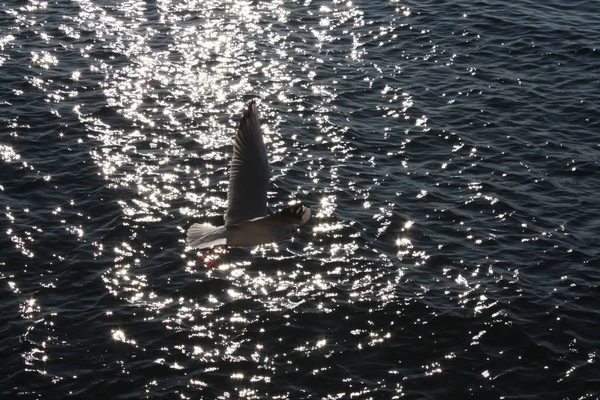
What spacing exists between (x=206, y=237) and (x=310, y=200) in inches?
291

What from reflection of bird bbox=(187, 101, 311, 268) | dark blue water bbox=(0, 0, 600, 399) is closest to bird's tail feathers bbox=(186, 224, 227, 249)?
reflection of bird bbox=(187, 101, 311, 268)

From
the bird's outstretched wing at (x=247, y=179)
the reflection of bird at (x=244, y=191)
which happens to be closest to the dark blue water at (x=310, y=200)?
the reflection of bird at (x=244, y=191)

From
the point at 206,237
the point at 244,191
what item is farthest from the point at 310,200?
the point at 206,237

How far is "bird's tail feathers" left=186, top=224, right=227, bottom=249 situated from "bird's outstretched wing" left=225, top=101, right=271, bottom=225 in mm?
258

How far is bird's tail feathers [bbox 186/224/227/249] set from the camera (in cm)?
1438

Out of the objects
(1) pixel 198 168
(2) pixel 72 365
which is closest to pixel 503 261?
(1) pixel 198 168

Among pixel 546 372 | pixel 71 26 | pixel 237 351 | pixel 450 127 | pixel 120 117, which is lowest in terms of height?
pixel 546 372

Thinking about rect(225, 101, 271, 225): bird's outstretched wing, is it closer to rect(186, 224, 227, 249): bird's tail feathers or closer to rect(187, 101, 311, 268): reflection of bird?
rect(187, 101, 311, 268): reflection of bird

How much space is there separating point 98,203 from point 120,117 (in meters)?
4.54

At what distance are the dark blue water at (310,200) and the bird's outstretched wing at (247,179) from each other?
349cm

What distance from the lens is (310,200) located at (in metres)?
21.8

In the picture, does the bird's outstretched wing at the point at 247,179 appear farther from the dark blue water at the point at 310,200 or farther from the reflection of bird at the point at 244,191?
the dark blue water at the point at 310,200

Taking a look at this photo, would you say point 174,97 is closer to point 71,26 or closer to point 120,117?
point 120,117

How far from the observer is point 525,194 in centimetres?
2234
